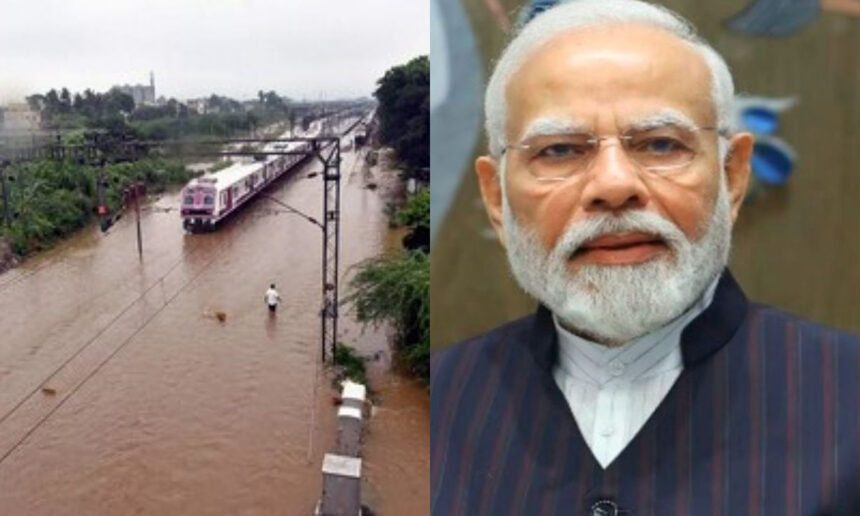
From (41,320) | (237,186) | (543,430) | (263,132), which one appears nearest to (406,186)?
(237,186)

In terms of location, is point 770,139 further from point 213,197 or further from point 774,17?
point 213,197

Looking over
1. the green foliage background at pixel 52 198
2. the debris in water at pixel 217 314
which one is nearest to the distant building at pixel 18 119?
the green foliage background at pixel 52 198

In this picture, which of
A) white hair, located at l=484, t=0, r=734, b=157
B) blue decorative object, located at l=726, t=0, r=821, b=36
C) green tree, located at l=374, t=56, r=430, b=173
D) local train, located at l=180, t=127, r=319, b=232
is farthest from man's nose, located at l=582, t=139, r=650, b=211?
green tree, located at l=374, t=56, r=430, b=173

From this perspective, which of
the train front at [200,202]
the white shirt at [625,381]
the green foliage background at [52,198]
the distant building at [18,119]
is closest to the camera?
the white shirt at [625,381]

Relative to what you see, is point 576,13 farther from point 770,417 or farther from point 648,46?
point 770,417

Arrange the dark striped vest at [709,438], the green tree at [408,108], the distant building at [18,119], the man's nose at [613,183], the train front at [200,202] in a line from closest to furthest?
the man's nose at [613,183] → the dark striped vest at [709,438] → the train front at [200,202] → the green tree at [408,108] → the distant building at [18,119]

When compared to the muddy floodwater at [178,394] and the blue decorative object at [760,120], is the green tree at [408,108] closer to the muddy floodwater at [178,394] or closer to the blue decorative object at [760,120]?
the muddy floodwater at [178,394]

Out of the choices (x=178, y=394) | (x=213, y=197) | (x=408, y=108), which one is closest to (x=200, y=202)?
(x=213, y=197)
